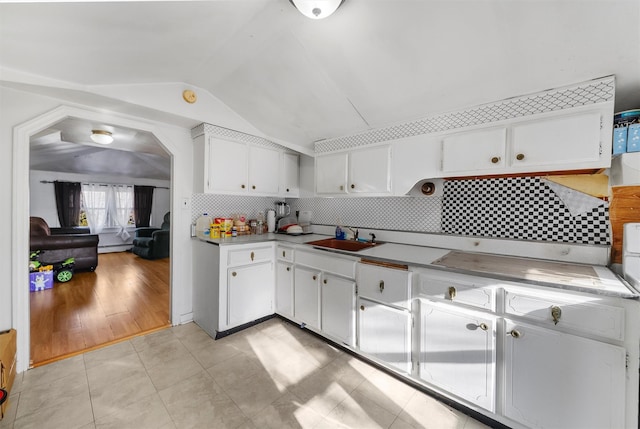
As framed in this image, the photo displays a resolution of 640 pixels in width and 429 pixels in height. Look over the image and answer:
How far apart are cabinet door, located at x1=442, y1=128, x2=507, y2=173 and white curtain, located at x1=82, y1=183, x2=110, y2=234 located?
26.9 ft

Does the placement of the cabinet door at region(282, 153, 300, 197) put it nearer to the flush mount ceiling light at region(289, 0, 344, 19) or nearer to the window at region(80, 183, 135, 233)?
the flush mount ceiling light at region(289, 0, 344, 19)

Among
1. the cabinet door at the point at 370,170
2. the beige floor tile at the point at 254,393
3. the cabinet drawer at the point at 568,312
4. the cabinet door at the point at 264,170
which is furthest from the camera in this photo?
the cabinet door at the point at 264,170

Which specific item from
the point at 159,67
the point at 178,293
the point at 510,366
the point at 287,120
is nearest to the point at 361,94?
the point at 287,120

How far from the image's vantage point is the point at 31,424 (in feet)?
4.63

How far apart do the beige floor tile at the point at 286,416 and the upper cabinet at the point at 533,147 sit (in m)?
1.87

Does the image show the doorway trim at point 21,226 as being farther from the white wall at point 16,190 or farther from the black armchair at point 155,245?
the black armchair at point 155,245

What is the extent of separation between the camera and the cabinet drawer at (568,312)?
1.11 meters

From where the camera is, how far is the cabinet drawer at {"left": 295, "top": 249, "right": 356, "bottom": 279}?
2.01 meters

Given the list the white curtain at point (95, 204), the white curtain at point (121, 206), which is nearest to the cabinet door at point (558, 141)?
the white curtain at point (121, 206)

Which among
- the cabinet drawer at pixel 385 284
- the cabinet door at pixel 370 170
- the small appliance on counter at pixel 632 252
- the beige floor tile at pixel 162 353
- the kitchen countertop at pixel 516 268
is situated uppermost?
the cabinet door at pixel 370 170

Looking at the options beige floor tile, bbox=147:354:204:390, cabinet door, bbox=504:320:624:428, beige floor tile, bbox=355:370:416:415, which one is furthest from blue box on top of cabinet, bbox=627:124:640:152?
beige floor tile, bbox=147:354:204:390

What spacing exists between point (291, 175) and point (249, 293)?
1557mm

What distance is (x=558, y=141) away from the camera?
56.7 inches

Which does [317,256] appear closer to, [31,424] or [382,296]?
[382,296]
